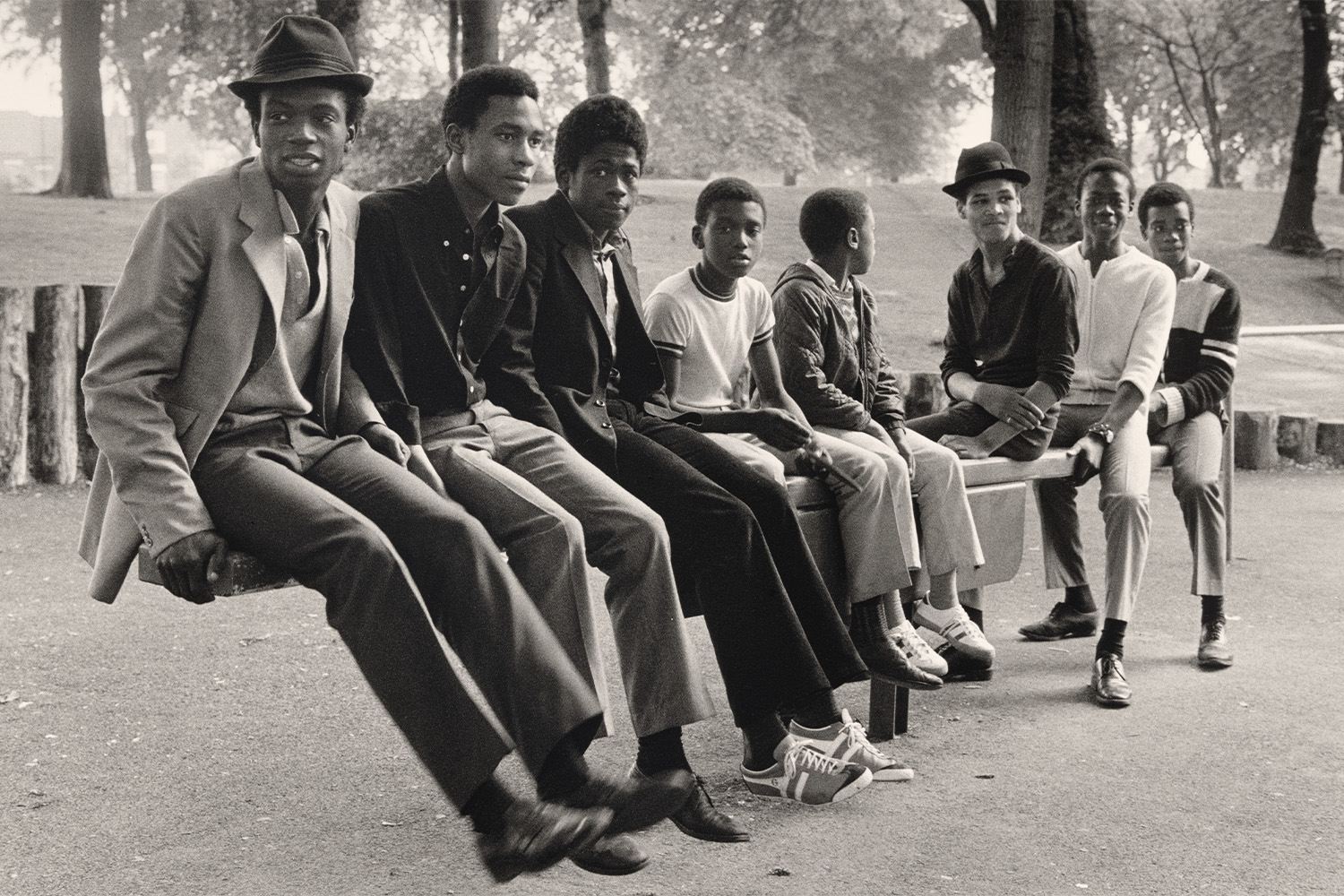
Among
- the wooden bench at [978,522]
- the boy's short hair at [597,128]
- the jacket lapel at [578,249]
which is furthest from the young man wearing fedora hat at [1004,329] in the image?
the jacket lapel at [578,249]

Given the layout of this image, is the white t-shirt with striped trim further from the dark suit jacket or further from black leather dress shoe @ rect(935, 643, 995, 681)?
black leather dress shoe @ rect(935, 643, 995, 681)

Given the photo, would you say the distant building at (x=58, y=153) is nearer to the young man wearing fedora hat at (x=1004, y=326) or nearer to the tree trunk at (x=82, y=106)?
the tree trunk at (x=82, y=106)

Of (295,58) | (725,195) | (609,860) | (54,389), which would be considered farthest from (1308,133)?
(609,860)

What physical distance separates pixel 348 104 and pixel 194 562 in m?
1.28

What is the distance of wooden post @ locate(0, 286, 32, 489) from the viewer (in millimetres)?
9109

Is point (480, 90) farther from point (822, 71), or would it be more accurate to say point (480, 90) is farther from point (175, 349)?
point (822, 71)

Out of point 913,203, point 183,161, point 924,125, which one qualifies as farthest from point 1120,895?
point 183,161

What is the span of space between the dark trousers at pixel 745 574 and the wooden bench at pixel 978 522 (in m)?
0.24

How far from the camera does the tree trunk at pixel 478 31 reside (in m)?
12.6

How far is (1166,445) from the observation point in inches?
249

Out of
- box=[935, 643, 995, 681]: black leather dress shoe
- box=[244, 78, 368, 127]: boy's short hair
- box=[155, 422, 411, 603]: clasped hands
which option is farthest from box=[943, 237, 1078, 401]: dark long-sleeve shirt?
box=[155, 422, 411, 603]: clasped hands

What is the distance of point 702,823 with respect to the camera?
3898 mm

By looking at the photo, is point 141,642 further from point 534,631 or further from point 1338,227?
point 1338,227

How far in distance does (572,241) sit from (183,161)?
8565 cm
